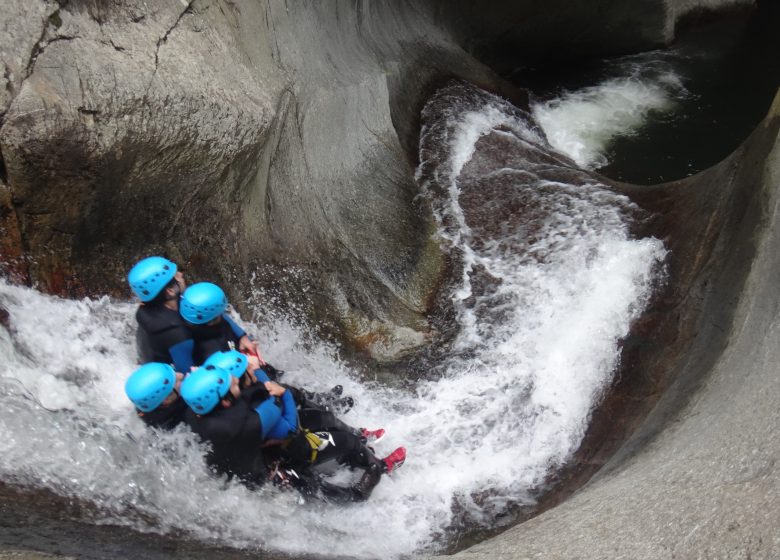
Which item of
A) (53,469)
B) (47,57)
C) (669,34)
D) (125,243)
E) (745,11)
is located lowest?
(53,469)

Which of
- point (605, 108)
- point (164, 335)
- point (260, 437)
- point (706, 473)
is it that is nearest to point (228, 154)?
point (164, 335)

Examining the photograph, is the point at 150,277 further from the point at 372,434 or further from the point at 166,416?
the point at 372,434

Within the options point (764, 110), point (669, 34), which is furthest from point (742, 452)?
point (669, 34)

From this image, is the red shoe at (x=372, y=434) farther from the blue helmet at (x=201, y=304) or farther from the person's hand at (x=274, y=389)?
the blue helmet at (x=201, y=304)

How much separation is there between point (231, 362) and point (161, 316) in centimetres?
67

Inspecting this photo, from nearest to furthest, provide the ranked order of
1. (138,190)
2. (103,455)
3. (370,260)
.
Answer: (103,455) → (138,190) → (370,260)

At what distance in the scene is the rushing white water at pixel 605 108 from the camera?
9086 mm

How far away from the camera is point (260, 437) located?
146 inches

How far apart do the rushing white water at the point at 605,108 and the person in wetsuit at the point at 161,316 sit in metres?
6.32

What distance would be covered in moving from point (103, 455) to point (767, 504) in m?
3.15

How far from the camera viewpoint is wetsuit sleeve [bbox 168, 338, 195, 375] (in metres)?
3.99

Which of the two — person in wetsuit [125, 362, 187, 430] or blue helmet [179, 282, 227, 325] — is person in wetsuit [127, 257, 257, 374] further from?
person in wetsuit [125, 362, 187, 430]

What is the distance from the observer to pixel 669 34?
11.8 metres

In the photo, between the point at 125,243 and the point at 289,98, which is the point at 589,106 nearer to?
the point at 289,98
